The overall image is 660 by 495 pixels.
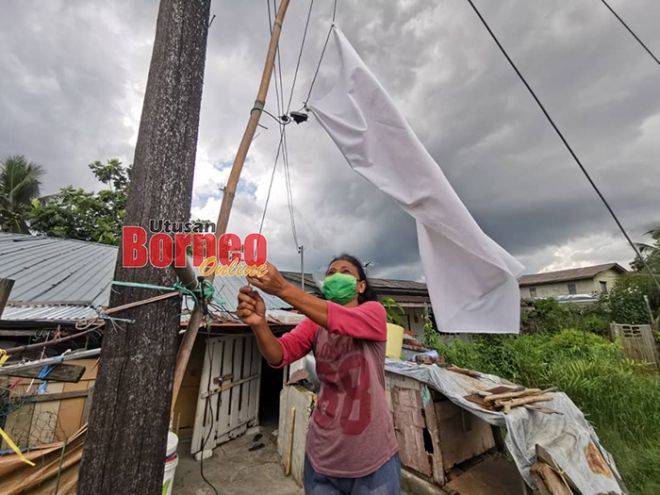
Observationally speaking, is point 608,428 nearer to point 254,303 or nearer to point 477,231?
point 477,231

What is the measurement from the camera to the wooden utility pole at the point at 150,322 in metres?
1.14

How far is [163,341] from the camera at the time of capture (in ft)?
4.10

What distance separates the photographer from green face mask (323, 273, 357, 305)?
69.5 inches

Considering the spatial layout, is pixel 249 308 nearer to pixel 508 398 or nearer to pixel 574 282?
pixel 508 398

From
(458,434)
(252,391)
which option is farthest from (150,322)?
(252,391)

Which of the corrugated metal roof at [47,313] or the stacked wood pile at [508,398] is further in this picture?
the corrugated metal roof at [47,313]

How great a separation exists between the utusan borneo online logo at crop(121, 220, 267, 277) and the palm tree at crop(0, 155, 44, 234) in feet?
59.1

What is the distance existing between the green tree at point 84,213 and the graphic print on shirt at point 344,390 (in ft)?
45.0

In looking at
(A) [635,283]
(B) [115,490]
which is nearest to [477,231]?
(B) [115,490]

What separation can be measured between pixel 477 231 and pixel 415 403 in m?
3.38

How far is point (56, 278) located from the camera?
5824 millimetres

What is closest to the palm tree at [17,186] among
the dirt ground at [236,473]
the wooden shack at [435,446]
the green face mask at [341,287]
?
the dirt ground at [236,473]

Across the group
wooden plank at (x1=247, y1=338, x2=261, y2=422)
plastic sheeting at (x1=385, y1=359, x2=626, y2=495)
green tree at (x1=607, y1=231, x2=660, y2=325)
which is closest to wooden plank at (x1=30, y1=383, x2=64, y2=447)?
wooden plank at (x1=247, y1=338, x2=261, y2=422)

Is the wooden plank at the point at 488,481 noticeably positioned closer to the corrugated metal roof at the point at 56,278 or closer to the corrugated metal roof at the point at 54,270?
the corrugated metal roof at the point at 56,278
